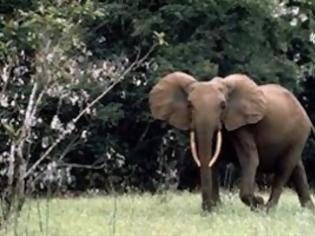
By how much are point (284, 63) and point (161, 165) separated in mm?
3578

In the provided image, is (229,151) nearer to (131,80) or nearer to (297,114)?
(297,114)

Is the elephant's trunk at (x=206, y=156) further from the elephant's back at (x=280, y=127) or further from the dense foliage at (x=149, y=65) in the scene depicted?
the dense foliage at (x=149, y=65)

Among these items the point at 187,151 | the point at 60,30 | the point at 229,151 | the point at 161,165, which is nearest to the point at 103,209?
the point at 229,151

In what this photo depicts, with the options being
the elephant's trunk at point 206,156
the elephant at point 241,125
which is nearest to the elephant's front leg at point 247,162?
the elephant at point 241,125

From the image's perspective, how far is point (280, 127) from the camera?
16219 millimetres

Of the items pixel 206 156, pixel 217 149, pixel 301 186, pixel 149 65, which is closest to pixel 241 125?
pixel 217 149

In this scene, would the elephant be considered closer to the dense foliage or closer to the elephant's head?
the elephant's head

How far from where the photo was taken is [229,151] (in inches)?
630

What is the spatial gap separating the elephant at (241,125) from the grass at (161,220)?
1.05 ft

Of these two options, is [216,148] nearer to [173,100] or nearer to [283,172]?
[173,100]

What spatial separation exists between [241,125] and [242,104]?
31cm

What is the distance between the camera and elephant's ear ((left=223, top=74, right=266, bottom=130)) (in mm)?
15430

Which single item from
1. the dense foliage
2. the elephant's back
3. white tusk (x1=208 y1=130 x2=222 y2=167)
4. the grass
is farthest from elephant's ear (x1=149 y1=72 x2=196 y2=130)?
the dense foliage

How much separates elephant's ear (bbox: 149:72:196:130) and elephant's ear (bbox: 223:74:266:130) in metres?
0.51
